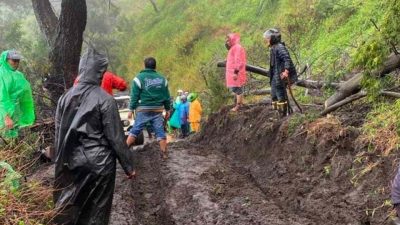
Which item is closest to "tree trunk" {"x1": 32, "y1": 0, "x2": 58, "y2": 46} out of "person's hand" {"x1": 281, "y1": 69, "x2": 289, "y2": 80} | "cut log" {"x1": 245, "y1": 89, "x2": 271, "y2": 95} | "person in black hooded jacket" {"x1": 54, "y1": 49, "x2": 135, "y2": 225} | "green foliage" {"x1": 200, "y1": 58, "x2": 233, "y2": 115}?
"green foliage" {"x1": 200, "y1": 58, "x2": 233, "y2": 115}

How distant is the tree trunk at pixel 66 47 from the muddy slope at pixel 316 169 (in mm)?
3739

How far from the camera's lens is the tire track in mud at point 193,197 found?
625 centimetres

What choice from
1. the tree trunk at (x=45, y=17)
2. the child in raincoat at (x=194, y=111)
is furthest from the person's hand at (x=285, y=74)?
the child in raincoat at (x=194, y=111)

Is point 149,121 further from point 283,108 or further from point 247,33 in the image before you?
point 247,33

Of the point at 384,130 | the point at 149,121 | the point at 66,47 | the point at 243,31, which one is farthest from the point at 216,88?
the point at 243,31

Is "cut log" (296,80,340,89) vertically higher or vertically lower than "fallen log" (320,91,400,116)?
higher

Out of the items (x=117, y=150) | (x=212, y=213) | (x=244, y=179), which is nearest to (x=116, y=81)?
(x=244, y=179)

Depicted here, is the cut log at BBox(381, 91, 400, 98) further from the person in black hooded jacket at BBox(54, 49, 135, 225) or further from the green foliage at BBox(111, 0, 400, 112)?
the person in black hooded jacket at BBox(54, 49, 135, 225)

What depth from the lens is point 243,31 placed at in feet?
77.0

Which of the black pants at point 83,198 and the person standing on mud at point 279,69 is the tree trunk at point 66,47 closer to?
the person standing on mud at point 279,69

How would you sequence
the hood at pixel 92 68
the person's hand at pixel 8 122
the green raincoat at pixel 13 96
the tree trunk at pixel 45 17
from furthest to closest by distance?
the tree trunk at pixel 45 17, the green raincoat at pixel 13 96, the person's hand at pixel 8 122, the hood at pixel 92 68

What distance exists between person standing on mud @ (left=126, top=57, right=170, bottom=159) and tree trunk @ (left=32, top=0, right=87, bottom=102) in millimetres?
2312

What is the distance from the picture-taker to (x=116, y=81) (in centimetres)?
847

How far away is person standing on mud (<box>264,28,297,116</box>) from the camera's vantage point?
29.6 feet
